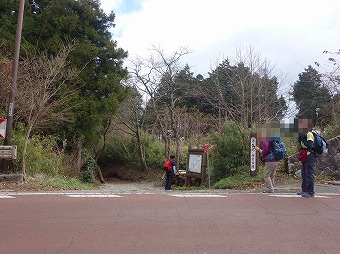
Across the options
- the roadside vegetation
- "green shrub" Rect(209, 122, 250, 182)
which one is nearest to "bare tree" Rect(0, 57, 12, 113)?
the roadside vegetation

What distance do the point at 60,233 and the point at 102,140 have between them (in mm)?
24630

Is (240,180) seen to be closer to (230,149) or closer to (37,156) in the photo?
(230,149)

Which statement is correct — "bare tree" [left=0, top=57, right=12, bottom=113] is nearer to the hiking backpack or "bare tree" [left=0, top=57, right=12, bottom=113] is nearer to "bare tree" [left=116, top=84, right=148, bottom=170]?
the hiking backpack

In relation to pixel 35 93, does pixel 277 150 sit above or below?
below

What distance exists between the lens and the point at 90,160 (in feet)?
82.1

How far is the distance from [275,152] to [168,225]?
4.71 metres

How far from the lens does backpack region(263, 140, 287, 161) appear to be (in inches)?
377

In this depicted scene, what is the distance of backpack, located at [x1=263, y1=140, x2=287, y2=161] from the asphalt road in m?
1.47

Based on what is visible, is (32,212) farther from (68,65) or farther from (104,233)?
(68,65)

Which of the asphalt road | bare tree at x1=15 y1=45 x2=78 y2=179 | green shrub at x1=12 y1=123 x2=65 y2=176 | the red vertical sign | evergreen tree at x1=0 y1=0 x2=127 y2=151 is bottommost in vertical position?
the asphalt road

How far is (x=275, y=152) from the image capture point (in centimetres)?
958

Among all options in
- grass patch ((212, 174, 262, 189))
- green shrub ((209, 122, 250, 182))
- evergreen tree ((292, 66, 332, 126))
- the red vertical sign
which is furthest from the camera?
evergreen tree ((292, 66, 332, 126))

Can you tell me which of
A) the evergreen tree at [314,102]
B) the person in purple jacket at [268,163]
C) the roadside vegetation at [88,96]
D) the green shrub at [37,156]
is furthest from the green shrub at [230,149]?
the green shrub at [37,156]

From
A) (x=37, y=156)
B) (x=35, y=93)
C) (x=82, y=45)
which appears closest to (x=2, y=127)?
(x=35, y=93)
